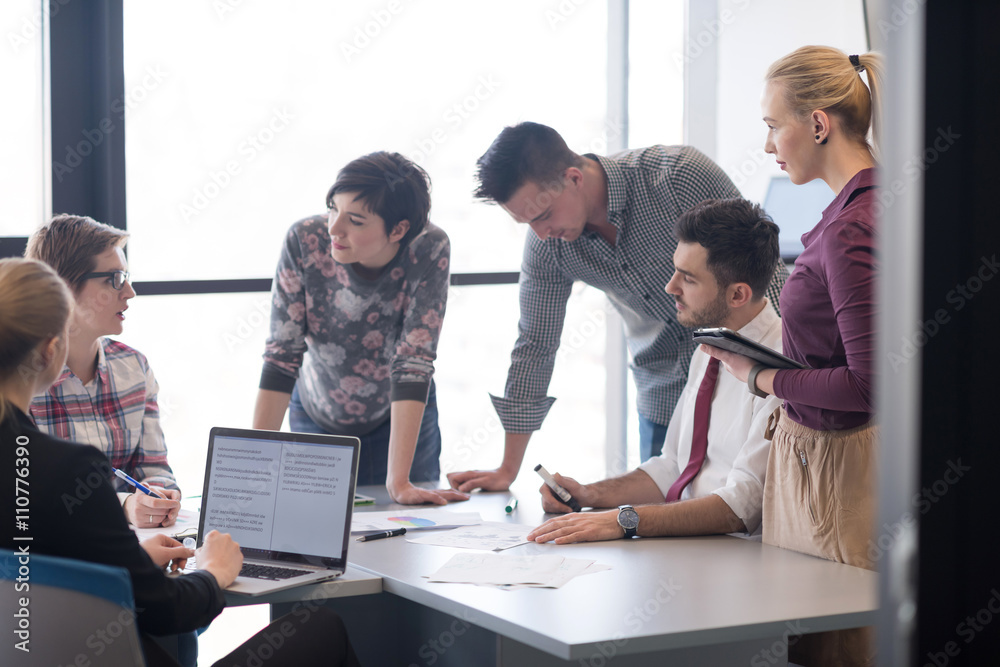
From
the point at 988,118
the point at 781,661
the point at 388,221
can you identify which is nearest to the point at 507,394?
the point at 388,221

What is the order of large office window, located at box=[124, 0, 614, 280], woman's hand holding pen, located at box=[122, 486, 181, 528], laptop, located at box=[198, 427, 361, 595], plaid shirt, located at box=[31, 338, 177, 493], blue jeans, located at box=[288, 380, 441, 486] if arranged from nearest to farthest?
laptop, located at box=[198, 427, 361, 595]
woman's hand holding pen, located at box=[122, 486, 181, 528]
plaid shirt, located at box=[31, 338, 177, 493]
blue jeans, located at box=[288, 380, 441, 486]
large office window, located at box=[124, 0, 614, 280]

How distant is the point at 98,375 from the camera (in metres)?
2.12

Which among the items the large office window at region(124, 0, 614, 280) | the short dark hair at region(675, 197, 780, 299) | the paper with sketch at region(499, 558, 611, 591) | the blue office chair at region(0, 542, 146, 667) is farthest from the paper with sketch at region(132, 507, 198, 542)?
the large office window at region(124, 0, 614, 280)

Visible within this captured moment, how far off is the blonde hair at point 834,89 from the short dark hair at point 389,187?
98 centimetres

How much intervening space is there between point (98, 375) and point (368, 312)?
2.26ft

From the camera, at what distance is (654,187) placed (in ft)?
8.41

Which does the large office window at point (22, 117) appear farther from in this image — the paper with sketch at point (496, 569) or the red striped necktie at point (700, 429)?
the red striped necktie at point (700, 429)

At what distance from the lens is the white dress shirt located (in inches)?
73.9

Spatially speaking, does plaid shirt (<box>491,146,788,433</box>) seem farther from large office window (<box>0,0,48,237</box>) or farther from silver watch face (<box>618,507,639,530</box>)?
large office window (<box>0,0,48,237</box>)

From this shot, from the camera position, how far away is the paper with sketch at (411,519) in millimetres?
1978

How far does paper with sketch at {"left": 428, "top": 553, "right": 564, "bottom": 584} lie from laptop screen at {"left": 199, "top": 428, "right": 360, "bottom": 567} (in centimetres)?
20

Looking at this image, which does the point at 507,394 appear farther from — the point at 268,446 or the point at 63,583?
the point at 63,583

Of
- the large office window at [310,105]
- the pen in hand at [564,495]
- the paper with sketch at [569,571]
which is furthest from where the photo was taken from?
the large office window at [310,105]

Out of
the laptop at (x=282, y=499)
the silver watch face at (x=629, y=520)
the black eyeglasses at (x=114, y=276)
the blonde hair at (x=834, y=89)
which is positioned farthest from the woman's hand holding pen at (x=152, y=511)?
the blonde hair at (x=834, y=89)
